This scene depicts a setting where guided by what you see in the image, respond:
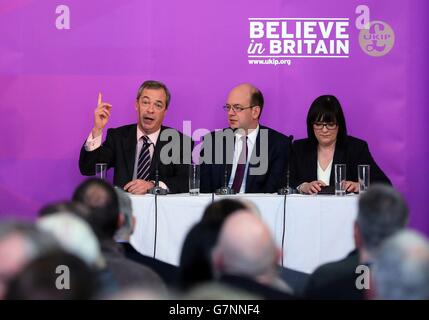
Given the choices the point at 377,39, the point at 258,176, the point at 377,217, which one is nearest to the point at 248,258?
the point at 377,217

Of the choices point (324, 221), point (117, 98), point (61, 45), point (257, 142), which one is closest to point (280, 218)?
point (324, 221)

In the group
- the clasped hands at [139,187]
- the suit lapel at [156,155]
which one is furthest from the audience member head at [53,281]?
the suit lapel at [156,155]

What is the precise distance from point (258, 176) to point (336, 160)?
52cm

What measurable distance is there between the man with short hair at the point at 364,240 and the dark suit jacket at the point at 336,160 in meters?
2.34

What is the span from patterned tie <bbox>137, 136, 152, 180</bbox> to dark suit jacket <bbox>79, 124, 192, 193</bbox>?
0.13 ft

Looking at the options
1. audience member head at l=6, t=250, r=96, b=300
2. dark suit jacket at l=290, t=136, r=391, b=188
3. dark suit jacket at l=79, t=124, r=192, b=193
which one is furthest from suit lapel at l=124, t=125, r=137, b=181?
audience member head at l=6, t=250, r=96, b=300

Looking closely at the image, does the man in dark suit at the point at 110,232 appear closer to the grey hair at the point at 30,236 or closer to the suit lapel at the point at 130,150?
the grey hair at the point at 30,236

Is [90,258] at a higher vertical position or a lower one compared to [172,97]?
lower

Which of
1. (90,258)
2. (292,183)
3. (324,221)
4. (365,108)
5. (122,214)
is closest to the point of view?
(90,258)

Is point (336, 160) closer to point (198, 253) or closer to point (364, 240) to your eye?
point (364, 240)

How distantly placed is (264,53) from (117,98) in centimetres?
114

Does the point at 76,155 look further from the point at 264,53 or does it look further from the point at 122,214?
the point at 122,214

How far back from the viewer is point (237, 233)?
222 centimetres

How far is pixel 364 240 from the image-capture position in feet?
8.83
